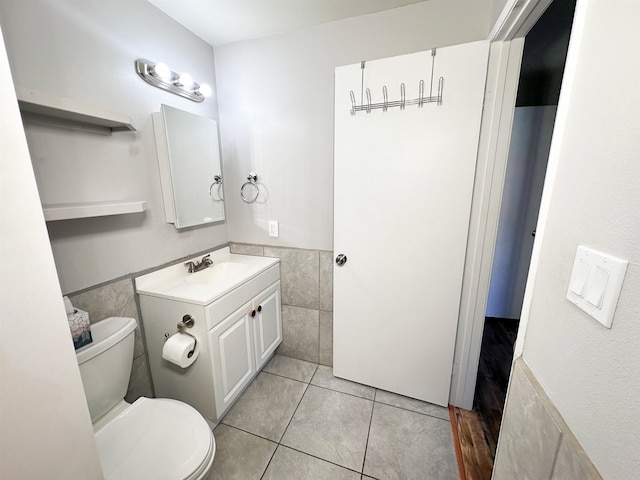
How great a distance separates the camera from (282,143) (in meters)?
1.75

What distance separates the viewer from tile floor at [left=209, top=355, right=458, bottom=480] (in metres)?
1.27

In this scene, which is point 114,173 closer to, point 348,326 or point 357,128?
point 357,128

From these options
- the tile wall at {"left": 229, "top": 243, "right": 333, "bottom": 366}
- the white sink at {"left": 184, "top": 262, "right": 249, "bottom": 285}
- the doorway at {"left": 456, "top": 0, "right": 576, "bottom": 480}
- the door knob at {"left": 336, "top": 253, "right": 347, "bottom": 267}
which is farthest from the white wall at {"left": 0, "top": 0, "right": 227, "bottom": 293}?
the doorway at {"left": 456, "top": 0, "right": 576, "bottom": 480}

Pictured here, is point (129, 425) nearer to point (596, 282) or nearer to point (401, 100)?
point (596, 282)

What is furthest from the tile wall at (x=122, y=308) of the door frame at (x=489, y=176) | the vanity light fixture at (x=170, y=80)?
the door frame at (x=489, y=176)

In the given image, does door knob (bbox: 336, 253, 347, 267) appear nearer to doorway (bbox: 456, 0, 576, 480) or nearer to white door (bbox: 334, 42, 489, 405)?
white door (bbox: 334, 42, 489, 405)

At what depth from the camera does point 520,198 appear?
2320 millimetres

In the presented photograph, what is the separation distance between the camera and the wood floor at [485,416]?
50.7 inches

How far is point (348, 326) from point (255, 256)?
889 millimetres

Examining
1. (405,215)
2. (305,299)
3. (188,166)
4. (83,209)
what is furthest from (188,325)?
(405,215)

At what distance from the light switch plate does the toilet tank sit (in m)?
1.52

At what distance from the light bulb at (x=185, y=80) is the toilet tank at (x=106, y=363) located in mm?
1363

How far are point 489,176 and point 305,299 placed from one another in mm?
1414

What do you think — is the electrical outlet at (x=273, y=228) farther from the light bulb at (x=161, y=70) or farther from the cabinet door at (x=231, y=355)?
the light bulb at (x=161, y=70)
